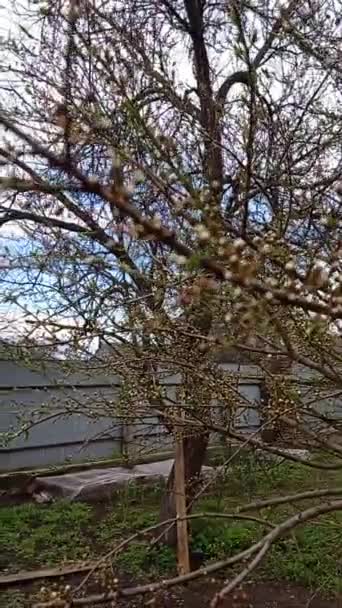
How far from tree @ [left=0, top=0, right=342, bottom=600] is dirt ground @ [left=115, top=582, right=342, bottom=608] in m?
1.01

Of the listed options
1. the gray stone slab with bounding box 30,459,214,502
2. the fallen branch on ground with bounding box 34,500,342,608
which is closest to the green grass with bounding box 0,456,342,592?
the gray stone slab with bounding box 30,459,214,502

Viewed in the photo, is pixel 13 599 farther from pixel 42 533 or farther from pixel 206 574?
pixel 206 574

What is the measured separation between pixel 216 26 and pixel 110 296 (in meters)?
1.71

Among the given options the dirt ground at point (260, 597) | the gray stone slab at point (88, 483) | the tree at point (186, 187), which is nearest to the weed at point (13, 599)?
the dirt ground at point (260, 597)

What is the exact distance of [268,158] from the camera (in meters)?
2.48

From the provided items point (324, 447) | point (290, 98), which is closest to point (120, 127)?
point (324, 447)

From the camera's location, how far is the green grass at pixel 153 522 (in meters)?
3.71

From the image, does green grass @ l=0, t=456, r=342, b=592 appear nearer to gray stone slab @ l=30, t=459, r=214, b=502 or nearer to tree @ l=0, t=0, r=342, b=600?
gray stone slab @ l=30, t=459, r=214, b=502

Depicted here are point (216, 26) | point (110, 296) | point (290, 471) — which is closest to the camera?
point (110, 296)

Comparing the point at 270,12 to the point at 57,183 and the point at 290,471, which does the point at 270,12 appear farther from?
the point at 290,471

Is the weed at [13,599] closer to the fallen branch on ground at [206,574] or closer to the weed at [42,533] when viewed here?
the weed at [42,533]

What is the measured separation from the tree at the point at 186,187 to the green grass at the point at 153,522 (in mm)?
1260

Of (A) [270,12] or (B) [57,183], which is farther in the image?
(A) [270,12]

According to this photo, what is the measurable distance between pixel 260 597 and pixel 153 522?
123 centimetres
